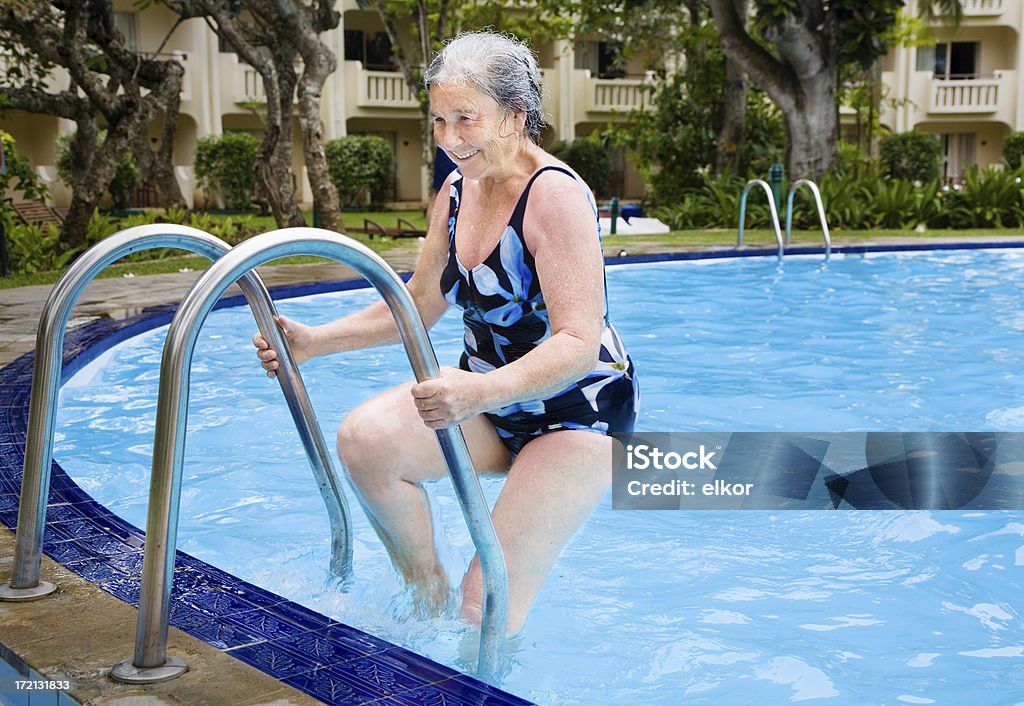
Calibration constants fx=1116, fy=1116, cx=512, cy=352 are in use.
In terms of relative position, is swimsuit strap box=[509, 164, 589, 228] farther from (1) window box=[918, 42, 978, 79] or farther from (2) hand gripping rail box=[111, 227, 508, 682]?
(1) window box=[918, 42, 978, 79]

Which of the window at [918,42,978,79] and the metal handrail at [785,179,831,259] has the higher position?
the window at [918,42,978,79]

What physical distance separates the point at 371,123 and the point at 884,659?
29.1 m

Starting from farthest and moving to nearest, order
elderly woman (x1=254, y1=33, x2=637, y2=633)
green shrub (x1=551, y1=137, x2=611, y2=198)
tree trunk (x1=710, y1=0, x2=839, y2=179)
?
green shrub (x1=551, y1=137, x2=611, y2=198), tree trunk (x1=710, y1=0, x2=839, y2=179), elderly woman (x1=254, y1=33, x2=637, y2=633)

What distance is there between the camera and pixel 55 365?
250 centimetres

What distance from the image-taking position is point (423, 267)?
2842 millimetres

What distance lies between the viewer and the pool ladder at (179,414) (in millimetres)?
1937

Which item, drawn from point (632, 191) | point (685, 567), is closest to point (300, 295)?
point (685, 567)

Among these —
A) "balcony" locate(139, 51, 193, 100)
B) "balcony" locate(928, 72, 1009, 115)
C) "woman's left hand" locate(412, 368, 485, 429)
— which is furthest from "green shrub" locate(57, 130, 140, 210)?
"woman's left hand" locate(412, 368, 485, 429)

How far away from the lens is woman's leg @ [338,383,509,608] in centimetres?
258

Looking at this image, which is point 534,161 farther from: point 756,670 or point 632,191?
point 632,191

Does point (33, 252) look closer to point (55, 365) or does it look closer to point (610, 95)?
point (55, 365)

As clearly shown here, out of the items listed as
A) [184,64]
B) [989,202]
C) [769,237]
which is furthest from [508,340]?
[184,64]

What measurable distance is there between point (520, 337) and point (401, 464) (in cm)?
41

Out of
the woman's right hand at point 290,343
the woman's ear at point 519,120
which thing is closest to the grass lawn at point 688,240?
the woman's right hand at point 290,343
